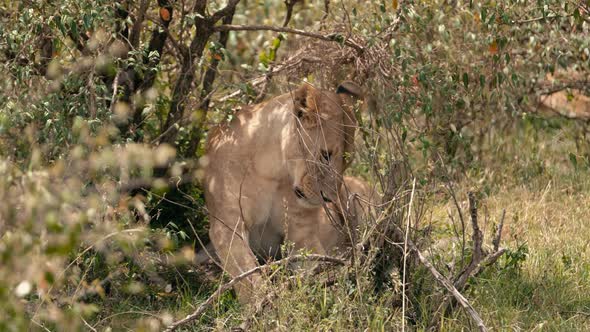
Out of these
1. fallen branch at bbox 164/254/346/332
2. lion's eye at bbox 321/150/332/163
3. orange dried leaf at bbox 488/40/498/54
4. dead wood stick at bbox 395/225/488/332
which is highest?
orange dried leaf at bbox 488/40/498/54

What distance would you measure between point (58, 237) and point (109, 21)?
2431 mm

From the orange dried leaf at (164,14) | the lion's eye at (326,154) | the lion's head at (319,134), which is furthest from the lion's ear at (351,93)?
the orange dried leaf at (164,14)

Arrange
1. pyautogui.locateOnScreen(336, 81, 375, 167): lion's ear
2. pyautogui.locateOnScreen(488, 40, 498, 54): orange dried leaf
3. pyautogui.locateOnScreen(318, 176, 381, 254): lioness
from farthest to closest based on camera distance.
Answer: pyautogui.locateOnScreen(488, 40, 498, 54): orange dried leaf, pyautogui.locateOnScreen(336, 81, 375, 167): lion's ear, pyautogui.locateOnScreen(318, 176, 381, 254): lioness

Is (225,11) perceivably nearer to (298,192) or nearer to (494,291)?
(298,192)

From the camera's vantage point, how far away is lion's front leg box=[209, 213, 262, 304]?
4.83 meters

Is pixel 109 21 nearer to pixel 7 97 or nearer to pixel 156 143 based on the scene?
pixel 7 97

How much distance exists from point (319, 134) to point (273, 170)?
35cm

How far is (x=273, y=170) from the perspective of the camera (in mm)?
5141

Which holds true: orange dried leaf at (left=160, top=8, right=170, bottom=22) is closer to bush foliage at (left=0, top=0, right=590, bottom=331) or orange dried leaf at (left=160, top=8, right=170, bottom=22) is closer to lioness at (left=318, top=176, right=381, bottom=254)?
bush foliage at (left=0, top=0, right=590, bottom=331)

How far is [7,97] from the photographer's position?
468 centimetres

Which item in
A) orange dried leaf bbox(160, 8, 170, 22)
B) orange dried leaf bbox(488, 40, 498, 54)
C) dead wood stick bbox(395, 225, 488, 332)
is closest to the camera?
dead wood stick bbox(395, 225, 488, 332)

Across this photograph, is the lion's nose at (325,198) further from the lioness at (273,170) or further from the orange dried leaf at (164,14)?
the orange dried leaf at (164,14)

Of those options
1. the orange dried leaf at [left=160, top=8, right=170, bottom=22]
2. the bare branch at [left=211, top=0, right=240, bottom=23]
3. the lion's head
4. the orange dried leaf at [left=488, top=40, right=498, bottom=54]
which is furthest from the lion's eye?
the orange dried leaf at [left=488, top=40, right=498, bottom=54]

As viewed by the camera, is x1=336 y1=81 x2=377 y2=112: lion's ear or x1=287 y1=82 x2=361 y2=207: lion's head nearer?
x1=287 y1=82 x2=361 y2=207: lion's head
